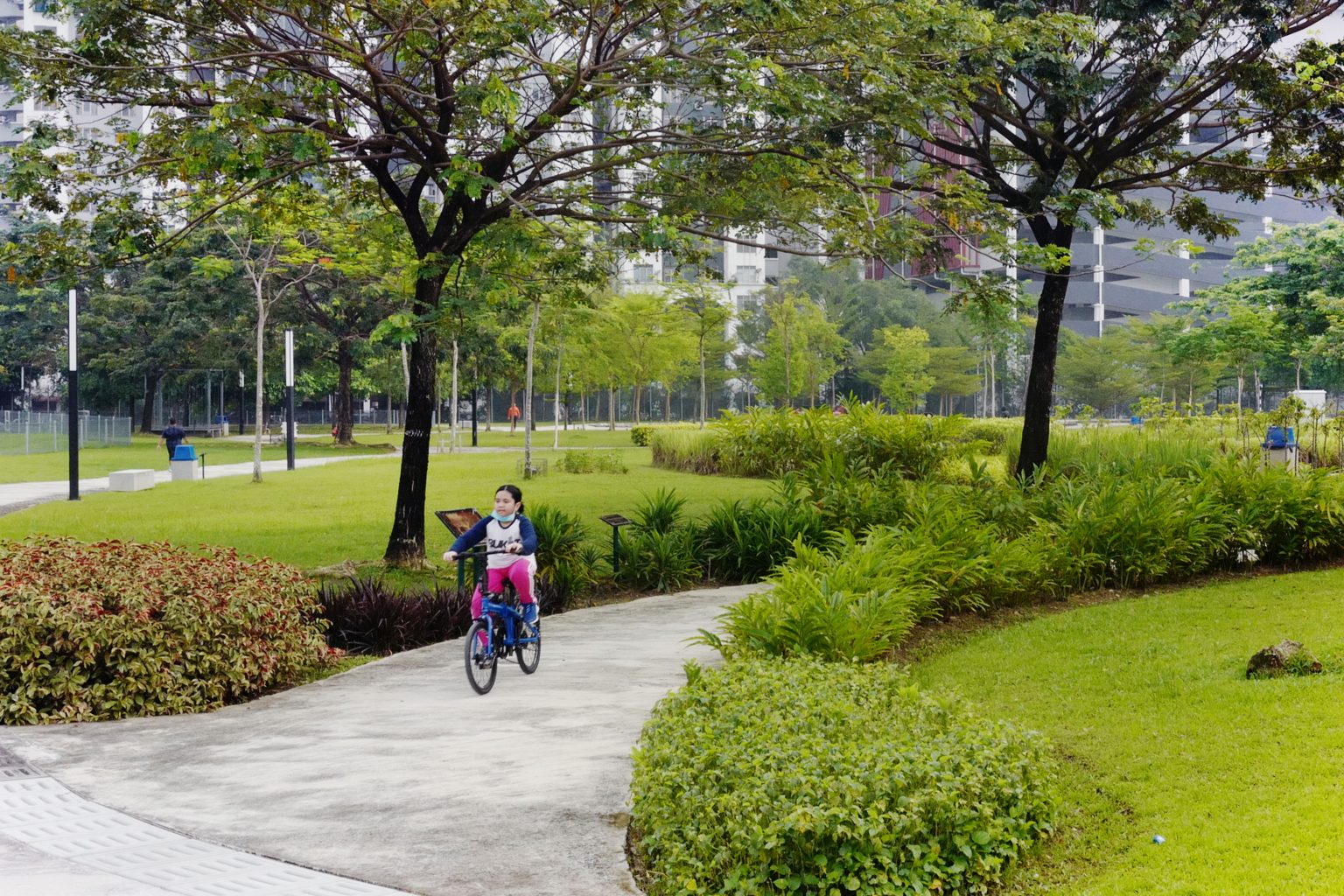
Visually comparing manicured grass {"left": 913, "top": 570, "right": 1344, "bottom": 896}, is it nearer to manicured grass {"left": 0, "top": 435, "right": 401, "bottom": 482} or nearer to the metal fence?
manicured grass {"left": 0, "top": 435, "right": 401, "bottom": 482}

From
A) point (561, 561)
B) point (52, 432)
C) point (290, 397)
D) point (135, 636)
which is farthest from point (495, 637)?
point (52, 432)

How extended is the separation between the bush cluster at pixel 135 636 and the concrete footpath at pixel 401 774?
260mm

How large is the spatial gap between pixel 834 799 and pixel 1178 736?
314cm

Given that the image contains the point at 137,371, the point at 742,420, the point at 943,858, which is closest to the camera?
the point at 943,858

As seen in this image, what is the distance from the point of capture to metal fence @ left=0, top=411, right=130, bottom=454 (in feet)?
153

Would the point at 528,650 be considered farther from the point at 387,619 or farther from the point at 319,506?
the point at 319,506

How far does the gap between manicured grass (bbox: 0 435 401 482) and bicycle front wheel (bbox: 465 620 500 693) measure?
1060 inches

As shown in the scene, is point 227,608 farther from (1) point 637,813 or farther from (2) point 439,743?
(1) point 637,813

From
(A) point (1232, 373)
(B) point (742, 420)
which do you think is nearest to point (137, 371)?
(B) point (742, 420)

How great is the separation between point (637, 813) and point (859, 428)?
66.7 ft

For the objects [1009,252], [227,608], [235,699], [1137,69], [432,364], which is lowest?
[235,699]

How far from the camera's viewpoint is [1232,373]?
247 ft

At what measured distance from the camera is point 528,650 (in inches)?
386

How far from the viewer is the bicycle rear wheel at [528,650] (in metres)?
9.61
